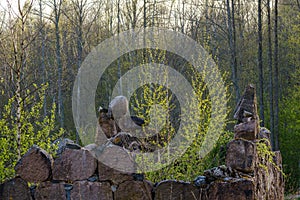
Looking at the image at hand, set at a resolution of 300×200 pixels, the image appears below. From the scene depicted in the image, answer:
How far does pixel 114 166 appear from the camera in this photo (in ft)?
17.6

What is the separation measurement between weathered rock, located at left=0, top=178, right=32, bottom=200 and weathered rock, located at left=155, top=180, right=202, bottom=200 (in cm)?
163

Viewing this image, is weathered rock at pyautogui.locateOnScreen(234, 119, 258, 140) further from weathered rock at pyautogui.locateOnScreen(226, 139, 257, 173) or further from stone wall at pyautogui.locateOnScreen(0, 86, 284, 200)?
stone wall at pyautogui.locateOnScreen(0, 86, 284, 200)

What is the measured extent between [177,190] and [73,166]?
4.28 ft

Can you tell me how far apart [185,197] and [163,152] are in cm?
121

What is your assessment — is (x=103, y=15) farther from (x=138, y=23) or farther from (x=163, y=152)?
(x=163, y=152)

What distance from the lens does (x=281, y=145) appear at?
48.5ft

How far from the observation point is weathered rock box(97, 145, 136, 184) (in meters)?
5.36

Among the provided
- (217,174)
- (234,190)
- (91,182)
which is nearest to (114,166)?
(91,182)

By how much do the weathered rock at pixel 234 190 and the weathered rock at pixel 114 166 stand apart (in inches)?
41.4

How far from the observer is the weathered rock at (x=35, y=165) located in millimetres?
5352

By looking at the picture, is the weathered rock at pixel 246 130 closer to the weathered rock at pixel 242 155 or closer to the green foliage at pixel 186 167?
the green foliage at pixel 186 167

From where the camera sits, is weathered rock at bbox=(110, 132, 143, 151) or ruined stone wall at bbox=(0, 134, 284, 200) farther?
weathered rock at bbox=(110, 132, 143, 151)

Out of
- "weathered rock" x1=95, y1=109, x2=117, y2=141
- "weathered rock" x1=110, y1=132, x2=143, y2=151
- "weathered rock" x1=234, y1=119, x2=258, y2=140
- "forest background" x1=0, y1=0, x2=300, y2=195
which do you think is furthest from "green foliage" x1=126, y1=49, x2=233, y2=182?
"forest background" x1=0, y1=0, x2=300, y2=195

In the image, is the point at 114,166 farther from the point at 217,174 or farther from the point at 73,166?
the point at 217,174
